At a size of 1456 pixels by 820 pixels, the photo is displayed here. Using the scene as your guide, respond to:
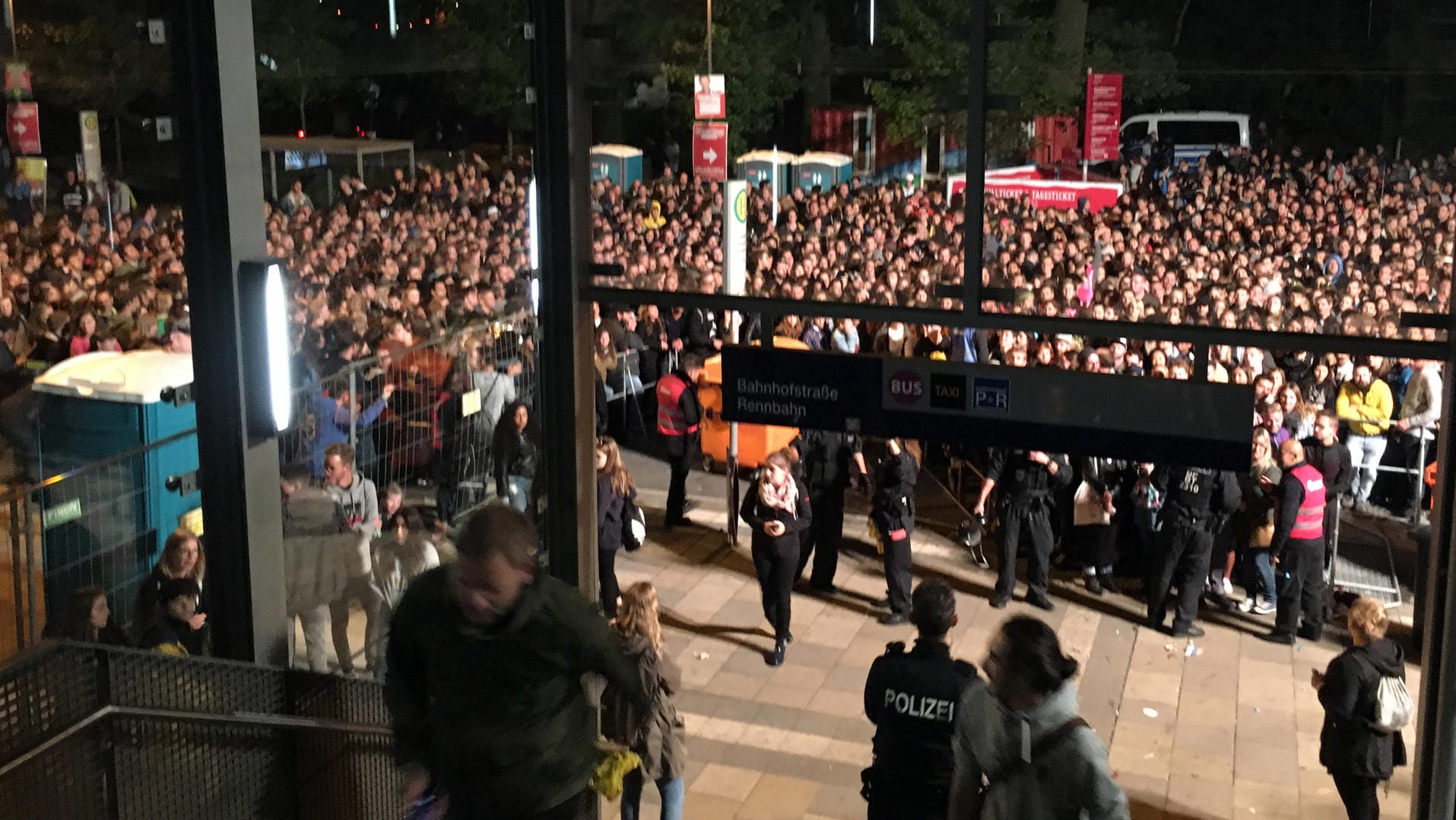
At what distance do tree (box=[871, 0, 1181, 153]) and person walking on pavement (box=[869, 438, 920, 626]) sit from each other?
493 cm

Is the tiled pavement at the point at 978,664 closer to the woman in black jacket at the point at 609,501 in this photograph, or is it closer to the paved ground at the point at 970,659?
the paved ground at the point at 970,659

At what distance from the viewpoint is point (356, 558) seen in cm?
678

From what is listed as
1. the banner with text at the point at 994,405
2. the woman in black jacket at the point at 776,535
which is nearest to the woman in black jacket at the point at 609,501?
the woman in black jacket at the point at 776,535

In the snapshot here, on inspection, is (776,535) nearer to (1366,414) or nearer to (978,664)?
(978,664)

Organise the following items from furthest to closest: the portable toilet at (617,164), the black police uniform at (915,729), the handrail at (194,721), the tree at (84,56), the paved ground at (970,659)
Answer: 1. the paved ground at (970,659)
2. the tree at (84,56)
3. the portable toilet at (617,164)
4. the black police uniform at (915,729)
5. the handrail at (194,721)

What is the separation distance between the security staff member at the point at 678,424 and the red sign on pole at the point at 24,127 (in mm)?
5773

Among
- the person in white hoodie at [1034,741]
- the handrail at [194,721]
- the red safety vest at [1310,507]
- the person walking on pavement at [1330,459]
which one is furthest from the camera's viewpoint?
the person walking on pavement at [1330,459]

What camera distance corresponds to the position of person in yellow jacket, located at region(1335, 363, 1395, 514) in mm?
13312

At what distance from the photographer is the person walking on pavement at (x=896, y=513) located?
460 inches

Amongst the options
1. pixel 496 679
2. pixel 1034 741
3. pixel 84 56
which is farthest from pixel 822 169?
pixel 84 56

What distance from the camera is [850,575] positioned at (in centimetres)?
1320

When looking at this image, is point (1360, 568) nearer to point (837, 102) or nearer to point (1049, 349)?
point (1049, 349)

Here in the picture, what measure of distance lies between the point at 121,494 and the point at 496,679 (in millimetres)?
4280

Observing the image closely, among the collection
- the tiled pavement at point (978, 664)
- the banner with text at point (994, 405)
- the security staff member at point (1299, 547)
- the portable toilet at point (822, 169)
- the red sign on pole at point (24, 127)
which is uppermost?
the red sign on pole at point (24, 127)
